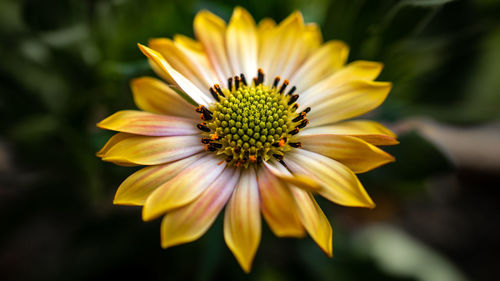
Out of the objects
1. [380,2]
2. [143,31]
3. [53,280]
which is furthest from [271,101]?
[53,280]

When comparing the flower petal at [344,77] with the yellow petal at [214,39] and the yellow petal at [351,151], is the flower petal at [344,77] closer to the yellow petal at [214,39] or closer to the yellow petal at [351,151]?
the yellow petal at [351,151]

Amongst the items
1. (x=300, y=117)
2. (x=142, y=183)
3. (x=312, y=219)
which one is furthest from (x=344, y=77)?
(x=142, y=183)

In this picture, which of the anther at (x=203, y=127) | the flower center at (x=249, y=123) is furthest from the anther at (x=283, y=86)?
the anther at (x=203, y=127)

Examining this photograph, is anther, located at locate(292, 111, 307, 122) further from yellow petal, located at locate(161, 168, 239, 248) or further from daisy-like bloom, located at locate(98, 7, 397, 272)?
yellow petal, located at locate(161, 168, 239, 248)

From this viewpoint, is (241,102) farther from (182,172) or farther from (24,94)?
(24,94)

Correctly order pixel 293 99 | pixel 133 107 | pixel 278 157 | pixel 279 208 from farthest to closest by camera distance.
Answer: pixel 133 107 < pixel 293 99 < pixel 278 157 < pixel 279 208

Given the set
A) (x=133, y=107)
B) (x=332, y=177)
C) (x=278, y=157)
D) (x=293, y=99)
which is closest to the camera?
(x=332, y=177)

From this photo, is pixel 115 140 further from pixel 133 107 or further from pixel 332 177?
pixel 332 177
